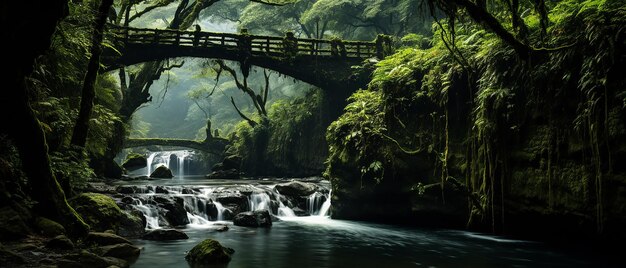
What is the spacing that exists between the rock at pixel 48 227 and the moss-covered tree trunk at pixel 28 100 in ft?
0.80

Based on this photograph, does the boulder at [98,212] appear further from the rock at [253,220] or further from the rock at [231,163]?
the rock at [231,163]

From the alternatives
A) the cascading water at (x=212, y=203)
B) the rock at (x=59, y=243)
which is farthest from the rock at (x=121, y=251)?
the cascading water at (x=212, y=203)

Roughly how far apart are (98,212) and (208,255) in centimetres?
337

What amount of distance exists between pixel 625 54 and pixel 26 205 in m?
10.7

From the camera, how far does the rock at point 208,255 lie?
8.15 meters

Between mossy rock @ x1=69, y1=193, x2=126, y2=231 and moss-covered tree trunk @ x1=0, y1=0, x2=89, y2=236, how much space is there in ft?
4.18

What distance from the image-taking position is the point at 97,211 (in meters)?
9.99

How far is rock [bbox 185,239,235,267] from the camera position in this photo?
8148 mm

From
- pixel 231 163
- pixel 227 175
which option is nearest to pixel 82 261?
pixel 227 175

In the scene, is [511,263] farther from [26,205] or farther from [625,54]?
[26,205]

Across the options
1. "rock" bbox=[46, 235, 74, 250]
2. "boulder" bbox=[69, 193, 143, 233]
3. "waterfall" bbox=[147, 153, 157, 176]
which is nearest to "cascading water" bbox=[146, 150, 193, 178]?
"waterfall" bbox=[147, 153, 157, 176]

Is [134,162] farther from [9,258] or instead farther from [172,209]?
[9,258]

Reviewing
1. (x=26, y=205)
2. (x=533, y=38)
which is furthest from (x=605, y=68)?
(x=26, y=205)

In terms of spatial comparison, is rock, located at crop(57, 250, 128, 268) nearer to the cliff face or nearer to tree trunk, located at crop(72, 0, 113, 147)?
tree trunk, located at crop(72, 0, 113, 147)
